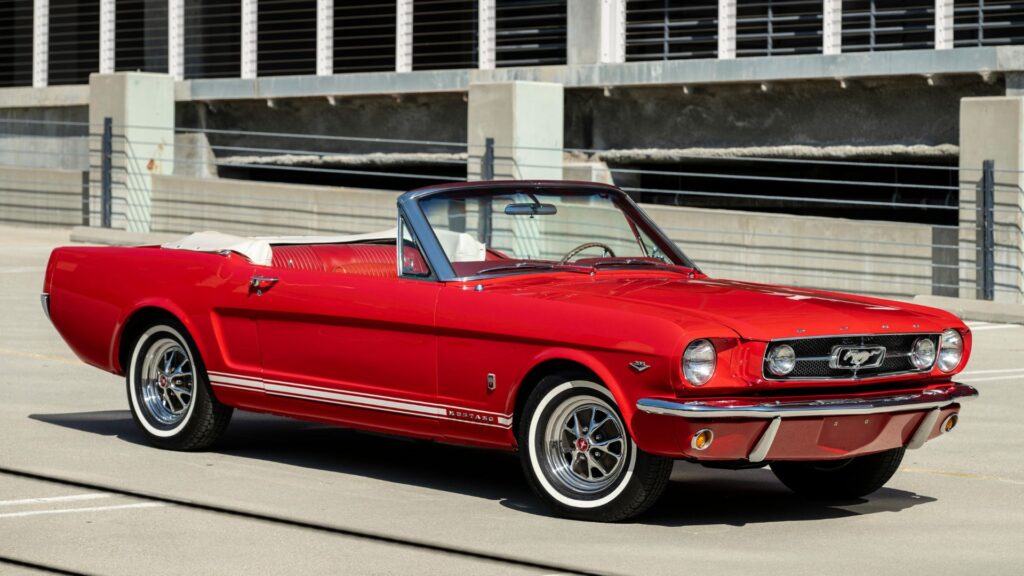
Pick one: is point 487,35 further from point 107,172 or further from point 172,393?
point 172,393

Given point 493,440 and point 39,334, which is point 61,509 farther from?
point 39,334

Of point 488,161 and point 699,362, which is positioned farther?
point 488,161

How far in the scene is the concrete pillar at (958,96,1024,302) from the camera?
17.4 m

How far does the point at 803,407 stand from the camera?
6.72 m

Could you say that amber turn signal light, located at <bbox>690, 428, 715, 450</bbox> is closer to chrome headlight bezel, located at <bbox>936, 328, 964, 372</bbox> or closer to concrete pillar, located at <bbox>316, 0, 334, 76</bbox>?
chrome headlight bezel, located at <bbox>936, 328, 964, 372</bbox>

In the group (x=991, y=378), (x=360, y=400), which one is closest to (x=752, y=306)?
(x=360, y=400)

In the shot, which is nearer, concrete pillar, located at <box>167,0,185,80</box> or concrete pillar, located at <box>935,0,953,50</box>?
concrete pillar, located at <box>935,0,953,50</box>

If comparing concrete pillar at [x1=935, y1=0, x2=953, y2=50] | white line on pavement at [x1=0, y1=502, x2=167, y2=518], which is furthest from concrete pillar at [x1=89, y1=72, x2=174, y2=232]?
white line on pavement at [x1=0, y1=502, x2=167, y2=518]

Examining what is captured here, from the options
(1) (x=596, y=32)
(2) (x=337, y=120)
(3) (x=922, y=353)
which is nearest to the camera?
(3) (x=922, y=353)

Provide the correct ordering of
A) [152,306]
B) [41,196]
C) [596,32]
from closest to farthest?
1. [152,306]
2. [596,32]
3. [41,196]

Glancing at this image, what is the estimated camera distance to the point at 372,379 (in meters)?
7.79

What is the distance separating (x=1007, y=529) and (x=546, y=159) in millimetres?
14564

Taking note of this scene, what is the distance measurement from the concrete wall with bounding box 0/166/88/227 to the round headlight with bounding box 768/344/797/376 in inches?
789

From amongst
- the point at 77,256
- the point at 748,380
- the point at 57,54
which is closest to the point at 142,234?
the point at 57,54
